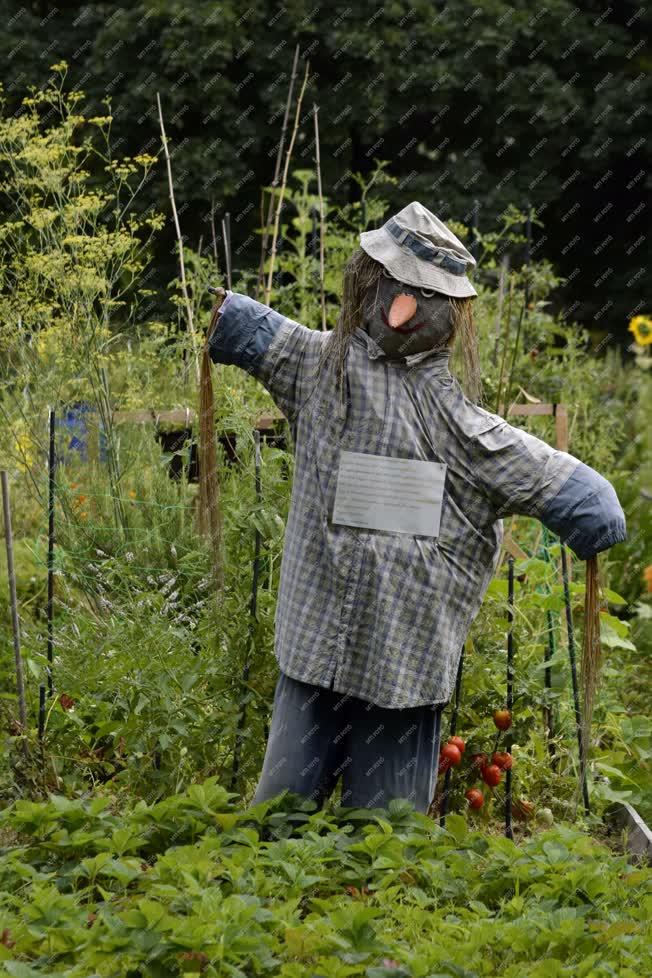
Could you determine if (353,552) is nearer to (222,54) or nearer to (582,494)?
(582,494)

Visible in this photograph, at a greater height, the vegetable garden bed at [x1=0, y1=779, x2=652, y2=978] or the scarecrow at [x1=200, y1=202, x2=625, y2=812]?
the scarecrow at [x1=200, y1=202, x2=625, y2=812]

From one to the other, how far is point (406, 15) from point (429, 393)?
11.3m

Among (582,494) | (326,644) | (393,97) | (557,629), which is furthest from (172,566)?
(393,97)

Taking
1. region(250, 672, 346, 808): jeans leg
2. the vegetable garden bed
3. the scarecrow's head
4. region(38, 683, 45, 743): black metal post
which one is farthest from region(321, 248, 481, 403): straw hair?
region(38, 683, 45, 743): black metal post

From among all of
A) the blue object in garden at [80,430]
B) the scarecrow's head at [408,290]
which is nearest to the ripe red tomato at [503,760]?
the scarecrow's head at [408,290]

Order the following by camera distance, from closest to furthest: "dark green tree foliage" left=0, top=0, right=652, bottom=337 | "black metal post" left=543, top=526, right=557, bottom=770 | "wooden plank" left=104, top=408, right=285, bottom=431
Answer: "black metal post" left=543, top=526, right=557, bottom=770
"wooden plank" left=104, top=408, right=285, bottom=431
"dark green tree foliage" left=0, top=0, right=652, bottom=337

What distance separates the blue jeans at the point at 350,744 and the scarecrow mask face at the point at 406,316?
79 centimetres

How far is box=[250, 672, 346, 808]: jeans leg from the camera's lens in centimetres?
292

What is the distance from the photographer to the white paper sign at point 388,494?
2.81 m

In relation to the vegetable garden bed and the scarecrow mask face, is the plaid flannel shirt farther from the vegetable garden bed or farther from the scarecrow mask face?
the vegetable garden bed

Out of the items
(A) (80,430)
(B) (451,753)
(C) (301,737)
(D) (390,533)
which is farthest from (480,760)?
(A) (80,430)

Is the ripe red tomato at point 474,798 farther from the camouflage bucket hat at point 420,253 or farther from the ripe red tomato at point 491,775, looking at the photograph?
the camouflage bucket hat at point 420,253

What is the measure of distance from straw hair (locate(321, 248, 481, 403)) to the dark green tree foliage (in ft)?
32.1

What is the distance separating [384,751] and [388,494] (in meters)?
0.59
